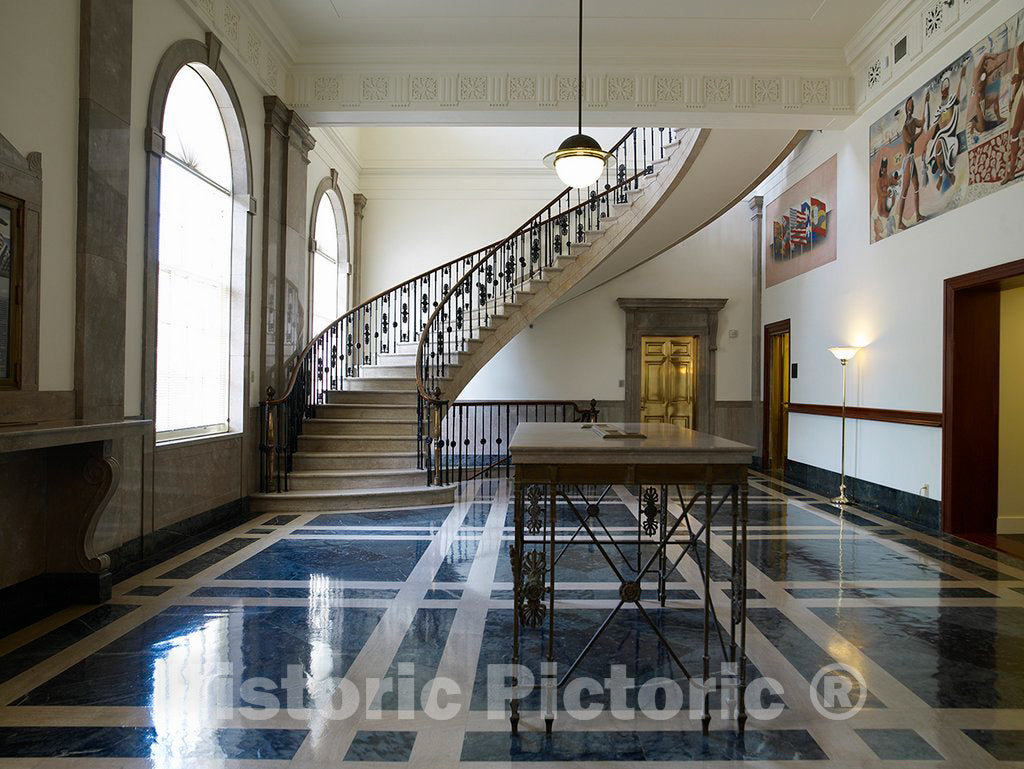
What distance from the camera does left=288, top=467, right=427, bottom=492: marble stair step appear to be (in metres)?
6.67

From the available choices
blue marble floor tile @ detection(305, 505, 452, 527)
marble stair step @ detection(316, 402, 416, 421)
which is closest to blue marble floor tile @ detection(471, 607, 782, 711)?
blue marble floor tile @ detection(305, 505, 452, 527)

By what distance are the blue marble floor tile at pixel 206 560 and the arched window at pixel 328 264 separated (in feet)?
15.5

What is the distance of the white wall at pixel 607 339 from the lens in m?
11.0

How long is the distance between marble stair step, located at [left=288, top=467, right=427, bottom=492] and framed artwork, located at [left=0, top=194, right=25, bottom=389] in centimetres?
348

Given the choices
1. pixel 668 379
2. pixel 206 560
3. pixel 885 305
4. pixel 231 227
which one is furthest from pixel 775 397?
pixel 206 560

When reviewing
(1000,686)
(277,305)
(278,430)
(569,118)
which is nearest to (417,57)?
(569,118)

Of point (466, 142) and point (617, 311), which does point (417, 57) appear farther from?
point (617, 311)

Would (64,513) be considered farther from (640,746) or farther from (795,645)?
(795,645)

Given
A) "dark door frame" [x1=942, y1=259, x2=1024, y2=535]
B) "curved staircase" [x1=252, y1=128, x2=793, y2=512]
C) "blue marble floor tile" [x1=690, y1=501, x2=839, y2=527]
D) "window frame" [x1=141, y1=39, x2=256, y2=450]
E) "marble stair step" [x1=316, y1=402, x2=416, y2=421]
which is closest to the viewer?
"window frame" [x1=141, y1=39, x2=256, y2=450]

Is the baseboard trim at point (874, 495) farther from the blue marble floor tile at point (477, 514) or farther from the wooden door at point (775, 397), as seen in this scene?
the blue marble floor tile at point (477, 514)

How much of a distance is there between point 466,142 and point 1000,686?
1029 cm

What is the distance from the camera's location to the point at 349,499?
6391 mm

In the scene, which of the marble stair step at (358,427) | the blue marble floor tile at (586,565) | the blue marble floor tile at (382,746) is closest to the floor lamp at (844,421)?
the blue marble floor tile at (586,565)

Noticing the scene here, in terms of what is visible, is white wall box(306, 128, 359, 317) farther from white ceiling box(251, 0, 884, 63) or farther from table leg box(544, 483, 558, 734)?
table leg box(544, 483, 558, 734)
